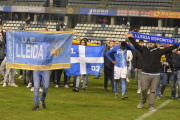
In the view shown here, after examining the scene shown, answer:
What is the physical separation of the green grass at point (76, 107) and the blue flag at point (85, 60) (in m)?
0.93

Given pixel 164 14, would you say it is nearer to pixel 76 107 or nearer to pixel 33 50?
pixel 76 107

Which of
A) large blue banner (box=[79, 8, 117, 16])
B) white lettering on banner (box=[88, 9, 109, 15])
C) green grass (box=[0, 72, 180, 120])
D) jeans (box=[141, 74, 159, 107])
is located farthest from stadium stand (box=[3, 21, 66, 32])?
jeans (box=[141, 74, 159, 107])

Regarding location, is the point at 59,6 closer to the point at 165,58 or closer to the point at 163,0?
the point at 163,0

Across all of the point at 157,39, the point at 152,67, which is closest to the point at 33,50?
the point at 152,67

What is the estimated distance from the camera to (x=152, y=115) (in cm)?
717

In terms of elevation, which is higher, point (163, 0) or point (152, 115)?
point (163, 0)

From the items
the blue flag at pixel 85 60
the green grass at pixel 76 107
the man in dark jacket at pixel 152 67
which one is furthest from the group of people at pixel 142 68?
the green grass at pixel 76 107

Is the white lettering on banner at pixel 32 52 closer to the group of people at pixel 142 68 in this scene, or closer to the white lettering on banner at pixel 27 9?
the group of people at pixel 142 68

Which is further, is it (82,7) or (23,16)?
(23,16)

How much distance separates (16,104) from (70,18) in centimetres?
3285

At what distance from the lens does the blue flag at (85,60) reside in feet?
36.8

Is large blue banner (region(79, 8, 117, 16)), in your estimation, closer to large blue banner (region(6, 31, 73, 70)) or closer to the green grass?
the green grass

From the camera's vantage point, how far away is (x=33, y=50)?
7.32 m

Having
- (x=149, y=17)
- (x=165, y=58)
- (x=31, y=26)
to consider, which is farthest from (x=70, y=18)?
(x=165, y=58)
